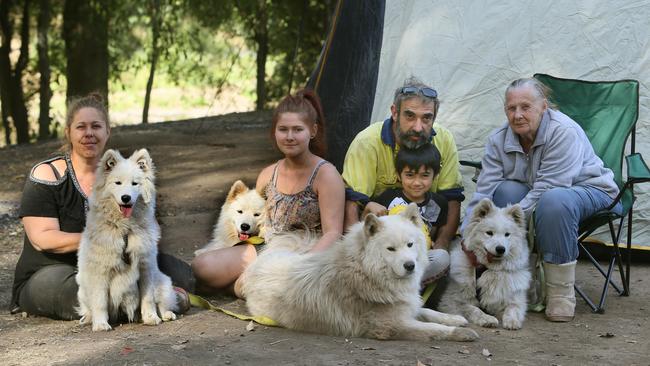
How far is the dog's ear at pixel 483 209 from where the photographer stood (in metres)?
4.54

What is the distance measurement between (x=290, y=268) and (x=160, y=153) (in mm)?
5715

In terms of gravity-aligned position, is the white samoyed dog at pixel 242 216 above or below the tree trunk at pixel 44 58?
below

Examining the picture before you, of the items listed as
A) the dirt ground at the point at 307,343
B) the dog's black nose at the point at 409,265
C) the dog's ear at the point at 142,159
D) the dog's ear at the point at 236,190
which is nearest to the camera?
the dirt ground at the point at 307,343

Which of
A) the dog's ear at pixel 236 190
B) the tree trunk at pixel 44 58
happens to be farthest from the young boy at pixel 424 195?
the tree trunk at pixel 44 58

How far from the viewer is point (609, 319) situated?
15.4 feet

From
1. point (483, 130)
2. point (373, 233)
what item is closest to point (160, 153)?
point (483, 130)

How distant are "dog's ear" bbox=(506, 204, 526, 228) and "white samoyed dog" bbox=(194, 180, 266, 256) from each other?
4.67 ft

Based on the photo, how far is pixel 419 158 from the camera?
4652 millimetres

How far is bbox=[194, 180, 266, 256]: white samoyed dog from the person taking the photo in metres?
4.95

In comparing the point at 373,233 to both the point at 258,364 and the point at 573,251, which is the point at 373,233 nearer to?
the point at 258,364

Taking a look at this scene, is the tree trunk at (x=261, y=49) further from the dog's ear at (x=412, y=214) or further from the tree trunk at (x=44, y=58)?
the dog's ear at (x=412, y=214)

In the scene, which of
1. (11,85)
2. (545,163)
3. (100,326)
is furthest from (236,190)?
(11,85)

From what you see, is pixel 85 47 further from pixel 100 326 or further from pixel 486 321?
pixel 486 321

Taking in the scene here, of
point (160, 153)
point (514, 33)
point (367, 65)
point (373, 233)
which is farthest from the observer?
point (160, 153)
